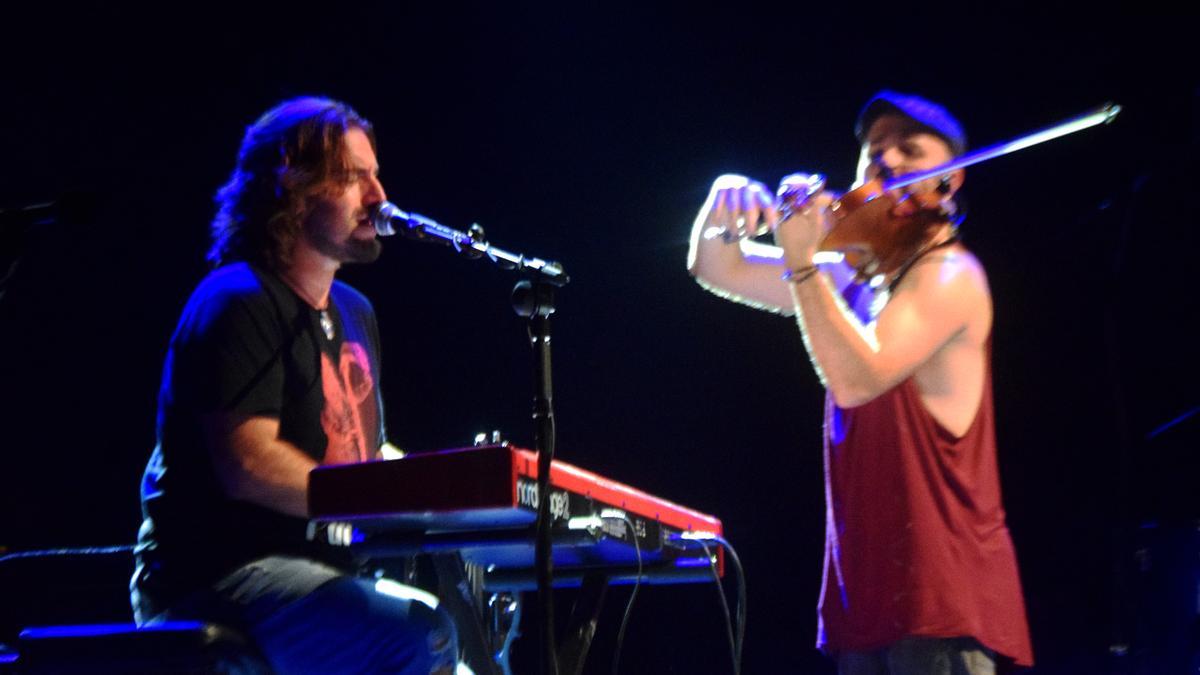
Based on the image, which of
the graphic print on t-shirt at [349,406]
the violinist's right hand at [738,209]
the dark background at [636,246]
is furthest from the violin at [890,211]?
the dark background at [636,246]

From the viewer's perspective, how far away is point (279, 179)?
313cm

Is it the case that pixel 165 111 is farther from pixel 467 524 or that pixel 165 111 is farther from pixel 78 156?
pixel 467 524

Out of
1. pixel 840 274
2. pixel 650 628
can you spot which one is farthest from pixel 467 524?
pixel 650 628

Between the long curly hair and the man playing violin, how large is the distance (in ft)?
4.17

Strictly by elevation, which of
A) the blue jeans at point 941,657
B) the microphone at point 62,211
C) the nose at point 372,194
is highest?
the nose at point 372,194

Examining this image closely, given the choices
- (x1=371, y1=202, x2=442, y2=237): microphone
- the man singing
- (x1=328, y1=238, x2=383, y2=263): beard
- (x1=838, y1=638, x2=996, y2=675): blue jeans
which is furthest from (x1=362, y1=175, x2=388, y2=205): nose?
(x1=838, y1=638, x2=996, y2=675): blue jeans

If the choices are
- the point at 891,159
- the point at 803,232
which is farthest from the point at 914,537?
the point at 891,159

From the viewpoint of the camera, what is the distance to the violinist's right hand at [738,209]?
10.3 feet

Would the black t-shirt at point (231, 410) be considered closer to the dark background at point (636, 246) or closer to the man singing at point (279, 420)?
the man singing at point (279, 420)

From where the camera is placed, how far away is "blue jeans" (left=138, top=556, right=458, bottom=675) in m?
2.35

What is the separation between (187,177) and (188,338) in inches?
96.6

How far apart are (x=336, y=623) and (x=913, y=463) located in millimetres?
1295

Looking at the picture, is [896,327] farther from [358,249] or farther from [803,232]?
[358,249]

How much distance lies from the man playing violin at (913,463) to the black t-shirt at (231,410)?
1196 millimetres
